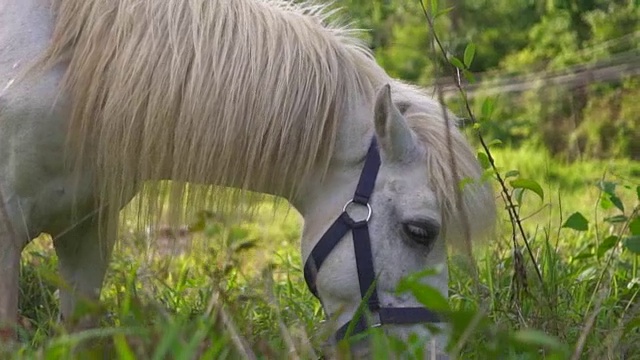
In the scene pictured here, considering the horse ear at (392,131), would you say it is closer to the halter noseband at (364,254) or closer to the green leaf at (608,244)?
the halter noseband at (364,254)

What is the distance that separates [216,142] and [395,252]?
58 cm

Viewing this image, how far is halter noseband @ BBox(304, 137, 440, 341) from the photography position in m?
2.76

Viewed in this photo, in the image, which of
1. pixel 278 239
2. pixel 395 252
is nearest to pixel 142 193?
pixel 395 252

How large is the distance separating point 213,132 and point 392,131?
49 centimetres

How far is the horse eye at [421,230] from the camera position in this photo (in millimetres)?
2834

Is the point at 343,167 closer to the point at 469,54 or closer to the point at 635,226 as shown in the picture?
the point at 469,54

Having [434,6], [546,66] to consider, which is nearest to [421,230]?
[434,6]

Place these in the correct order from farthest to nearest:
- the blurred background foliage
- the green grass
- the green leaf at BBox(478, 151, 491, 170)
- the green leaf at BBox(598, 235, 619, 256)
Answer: the blurred background foliage < the green leaf at BBox(598, 235, 619, 256) < the green leaf at BBox(478, 151, 491, 170) < the green grass

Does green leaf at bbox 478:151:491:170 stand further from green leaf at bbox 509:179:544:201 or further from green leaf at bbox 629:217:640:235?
green leaf at bbox 629:217:640:235

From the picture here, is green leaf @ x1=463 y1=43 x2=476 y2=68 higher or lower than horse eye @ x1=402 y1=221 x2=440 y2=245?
higher

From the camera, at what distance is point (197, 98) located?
285 centimetres

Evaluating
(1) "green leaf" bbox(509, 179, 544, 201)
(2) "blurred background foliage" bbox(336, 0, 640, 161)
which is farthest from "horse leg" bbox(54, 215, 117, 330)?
(2) "blurred background foliage" bbox(336, 0, 640, 161)

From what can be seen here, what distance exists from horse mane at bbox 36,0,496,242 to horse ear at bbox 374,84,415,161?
0.07m

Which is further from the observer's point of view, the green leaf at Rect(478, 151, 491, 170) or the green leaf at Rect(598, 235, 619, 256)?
the green leaf at Rect(598, 235, 619, 256)
